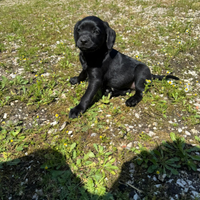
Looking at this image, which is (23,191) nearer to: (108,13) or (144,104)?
(144,104)

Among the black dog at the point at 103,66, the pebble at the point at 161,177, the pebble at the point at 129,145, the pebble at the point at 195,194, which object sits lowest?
the pebble at the point at 195,194

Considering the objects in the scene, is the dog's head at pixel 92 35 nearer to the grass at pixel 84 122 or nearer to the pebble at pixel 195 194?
the grass at pixel 84 122

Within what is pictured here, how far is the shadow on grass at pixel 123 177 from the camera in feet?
8.72

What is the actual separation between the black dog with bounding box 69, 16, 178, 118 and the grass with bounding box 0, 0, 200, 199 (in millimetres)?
302

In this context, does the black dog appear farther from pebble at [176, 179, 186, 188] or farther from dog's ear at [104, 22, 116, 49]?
pebble at [176, 179, 186, 188]

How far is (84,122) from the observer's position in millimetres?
3920

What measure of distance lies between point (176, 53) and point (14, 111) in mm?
6223

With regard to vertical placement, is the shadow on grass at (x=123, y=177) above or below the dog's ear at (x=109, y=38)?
below

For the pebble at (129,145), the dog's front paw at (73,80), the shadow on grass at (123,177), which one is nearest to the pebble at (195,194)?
the shadow on grass at (123,177)

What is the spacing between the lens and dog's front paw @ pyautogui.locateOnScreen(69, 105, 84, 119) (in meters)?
3.98

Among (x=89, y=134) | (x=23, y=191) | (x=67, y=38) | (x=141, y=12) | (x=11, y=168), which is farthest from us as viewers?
(x=141, y=12)

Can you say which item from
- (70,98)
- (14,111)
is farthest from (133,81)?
(14,111)

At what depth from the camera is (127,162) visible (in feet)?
10.2

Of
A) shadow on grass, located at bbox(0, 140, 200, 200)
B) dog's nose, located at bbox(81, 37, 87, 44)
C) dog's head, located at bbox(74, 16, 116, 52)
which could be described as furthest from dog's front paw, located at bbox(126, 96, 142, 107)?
dog's nose, located at bbox(81, 37, 87, 44)
